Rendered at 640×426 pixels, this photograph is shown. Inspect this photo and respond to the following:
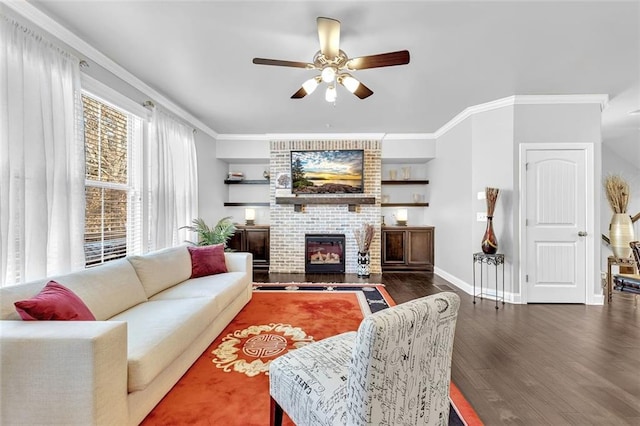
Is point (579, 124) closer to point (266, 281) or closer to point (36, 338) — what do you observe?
point (266, 281)

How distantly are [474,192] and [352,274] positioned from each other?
8.33 ft

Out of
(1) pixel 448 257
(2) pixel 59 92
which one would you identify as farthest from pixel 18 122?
(1) pixel 448 257

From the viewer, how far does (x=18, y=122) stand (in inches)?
75.2

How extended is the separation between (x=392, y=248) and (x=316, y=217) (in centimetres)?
167

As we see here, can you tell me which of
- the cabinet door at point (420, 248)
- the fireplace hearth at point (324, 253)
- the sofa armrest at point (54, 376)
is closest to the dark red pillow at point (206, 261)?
the sofa armrest at point (54, 376)

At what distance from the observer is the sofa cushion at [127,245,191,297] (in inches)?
98.1

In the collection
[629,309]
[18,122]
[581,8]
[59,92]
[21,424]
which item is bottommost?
[629,309]

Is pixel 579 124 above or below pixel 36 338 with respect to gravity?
above

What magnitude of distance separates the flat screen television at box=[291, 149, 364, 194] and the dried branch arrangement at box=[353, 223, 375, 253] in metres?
0.77

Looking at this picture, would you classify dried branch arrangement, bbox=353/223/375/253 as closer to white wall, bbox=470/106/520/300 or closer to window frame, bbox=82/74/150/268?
white wall, bbox=470/106/520/300

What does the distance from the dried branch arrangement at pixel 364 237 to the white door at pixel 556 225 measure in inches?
92.0

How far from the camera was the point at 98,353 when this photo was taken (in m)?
1.25

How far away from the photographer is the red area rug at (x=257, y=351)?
162cm

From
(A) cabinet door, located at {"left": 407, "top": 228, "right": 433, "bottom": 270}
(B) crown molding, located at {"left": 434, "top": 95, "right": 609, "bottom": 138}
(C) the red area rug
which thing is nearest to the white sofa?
(C) the red area rug
